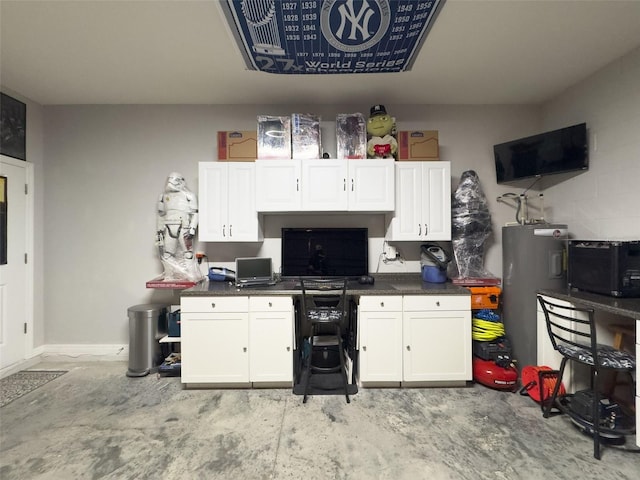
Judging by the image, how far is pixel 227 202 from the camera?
274 centimetres

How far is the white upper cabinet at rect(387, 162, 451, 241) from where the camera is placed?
8.86 ft

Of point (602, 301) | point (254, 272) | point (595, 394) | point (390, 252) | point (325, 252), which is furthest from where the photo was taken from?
point (390, 252)

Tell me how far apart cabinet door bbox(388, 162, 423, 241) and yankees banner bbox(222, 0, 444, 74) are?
2.90 ft

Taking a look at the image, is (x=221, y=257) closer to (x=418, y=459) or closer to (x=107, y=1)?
(x=107, y=1)

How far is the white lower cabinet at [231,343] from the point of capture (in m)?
2.45

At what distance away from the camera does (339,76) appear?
2514 mm

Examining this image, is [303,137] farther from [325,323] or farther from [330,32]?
[325,323]

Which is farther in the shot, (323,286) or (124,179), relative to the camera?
(124,179)

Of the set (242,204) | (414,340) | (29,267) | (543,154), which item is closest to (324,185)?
(242,204)

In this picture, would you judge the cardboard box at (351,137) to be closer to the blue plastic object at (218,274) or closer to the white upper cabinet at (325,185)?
the white upper cabinet at (325,185)

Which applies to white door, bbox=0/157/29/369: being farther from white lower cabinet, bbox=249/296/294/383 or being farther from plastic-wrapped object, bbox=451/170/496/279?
plastic-wrapped object, bbox=451/170/496/279

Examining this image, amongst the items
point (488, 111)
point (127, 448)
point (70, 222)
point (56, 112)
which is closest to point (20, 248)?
point (70, 222)

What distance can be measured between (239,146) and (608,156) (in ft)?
11.0

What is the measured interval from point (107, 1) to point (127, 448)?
9.48 ft
